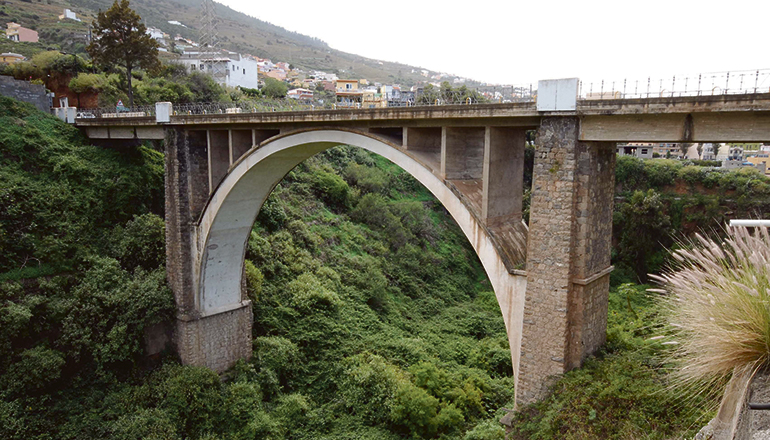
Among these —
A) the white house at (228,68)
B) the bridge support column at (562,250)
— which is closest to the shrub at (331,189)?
the bridge support column at (562,250)

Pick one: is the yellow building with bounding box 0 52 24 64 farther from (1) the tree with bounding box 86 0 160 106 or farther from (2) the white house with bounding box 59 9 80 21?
(2) the white house with bounding box 59 9 80 21

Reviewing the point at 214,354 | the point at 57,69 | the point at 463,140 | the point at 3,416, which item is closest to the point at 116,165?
the point at 214,354

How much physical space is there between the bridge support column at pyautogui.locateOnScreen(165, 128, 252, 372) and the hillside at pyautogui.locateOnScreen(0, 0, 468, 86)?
3377cm

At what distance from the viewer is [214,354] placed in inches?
611

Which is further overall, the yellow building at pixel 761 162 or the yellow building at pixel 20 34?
the yellow building at pixel 20 34

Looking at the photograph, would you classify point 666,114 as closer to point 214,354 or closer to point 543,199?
point 543,199

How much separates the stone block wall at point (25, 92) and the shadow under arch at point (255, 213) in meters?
10.8

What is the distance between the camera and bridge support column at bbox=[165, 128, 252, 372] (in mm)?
→ 14844

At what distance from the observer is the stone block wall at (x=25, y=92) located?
757 inches

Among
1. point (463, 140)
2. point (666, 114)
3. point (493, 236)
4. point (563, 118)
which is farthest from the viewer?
point (463, 140)

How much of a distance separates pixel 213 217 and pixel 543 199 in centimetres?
975

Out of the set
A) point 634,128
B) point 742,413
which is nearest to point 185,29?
point 634,128

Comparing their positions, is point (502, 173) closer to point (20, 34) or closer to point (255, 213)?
point (255, 213)

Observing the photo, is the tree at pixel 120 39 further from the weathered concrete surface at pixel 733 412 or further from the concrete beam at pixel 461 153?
the weathered concrete surface at pixel 733 412
